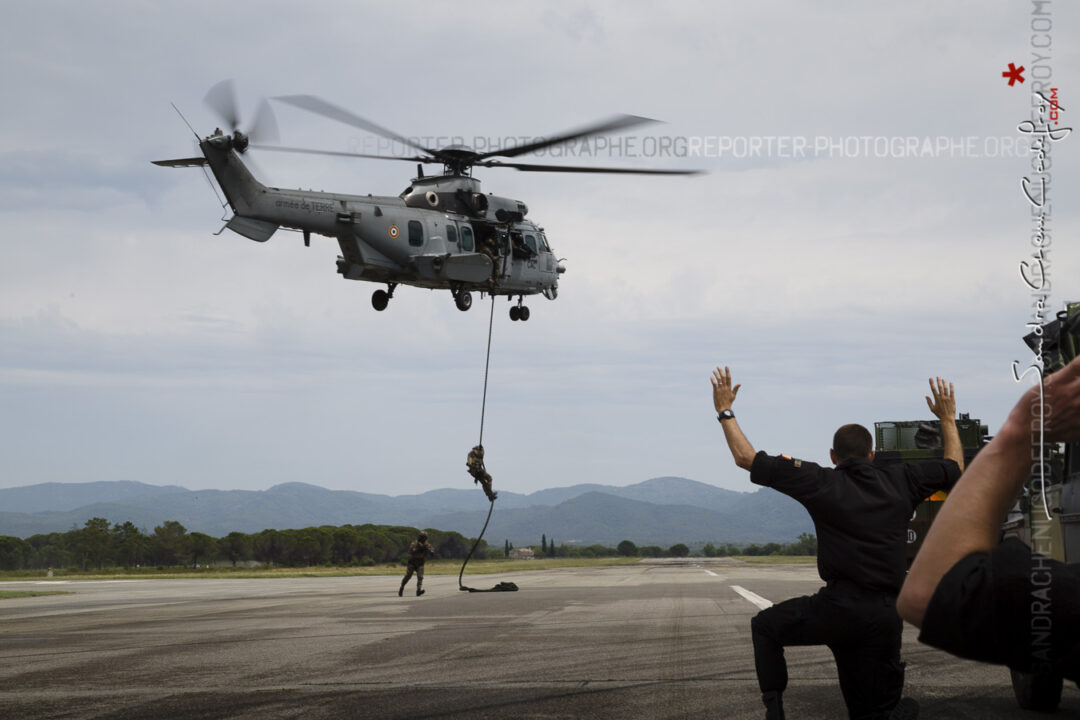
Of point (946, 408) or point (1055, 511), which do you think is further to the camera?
point (1055, 511)

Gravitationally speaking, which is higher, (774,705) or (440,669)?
(774,705)

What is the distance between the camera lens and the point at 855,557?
238 inches

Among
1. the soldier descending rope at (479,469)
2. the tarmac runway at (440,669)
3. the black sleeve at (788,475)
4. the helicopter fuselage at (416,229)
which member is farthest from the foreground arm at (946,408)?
the helicopter fuselage at (416,229)

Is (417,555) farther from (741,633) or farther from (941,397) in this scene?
(941,397)

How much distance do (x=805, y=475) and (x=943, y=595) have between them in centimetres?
410

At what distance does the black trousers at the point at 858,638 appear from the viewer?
19.6ft

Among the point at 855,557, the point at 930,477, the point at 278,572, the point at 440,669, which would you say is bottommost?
the point at 278,572

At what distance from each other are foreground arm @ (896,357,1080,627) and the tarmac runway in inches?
235

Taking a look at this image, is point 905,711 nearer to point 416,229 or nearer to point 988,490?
point 988,490

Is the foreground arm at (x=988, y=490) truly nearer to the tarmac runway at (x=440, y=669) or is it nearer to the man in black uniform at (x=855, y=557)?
the man in black uniform at (x=855, y=557)

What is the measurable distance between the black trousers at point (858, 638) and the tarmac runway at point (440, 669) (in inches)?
63.5

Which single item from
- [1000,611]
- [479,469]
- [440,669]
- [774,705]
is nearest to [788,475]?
[774,705]

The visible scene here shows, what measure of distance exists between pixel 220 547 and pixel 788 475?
107283mm

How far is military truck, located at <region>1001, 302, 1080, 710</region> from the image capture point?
252 inches
